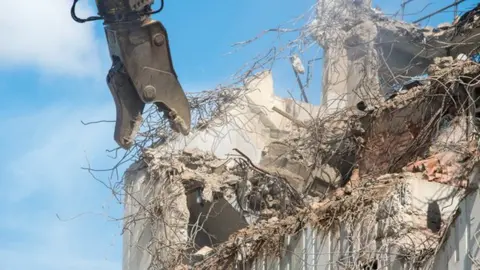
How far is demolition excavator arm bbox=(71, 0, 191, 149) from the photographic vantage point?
10.8 meters

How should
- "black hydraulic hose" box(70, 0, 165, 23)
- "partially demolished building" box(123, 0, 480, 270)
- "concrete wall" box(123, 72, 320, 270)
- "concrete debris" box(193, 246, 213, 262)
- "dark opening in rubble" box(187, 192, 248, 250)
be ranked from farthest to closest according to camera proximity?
"dark opening in rubble" box(187, 192, 248, 250) → "concrete wall" box(123, 72, 320, 270) → "concrete debris" box(193, 246, 213, 262) → "partially demolished building" box(123, 0, 480, 270) → "black hydraulic hose" box(70, 0, 165, 23)

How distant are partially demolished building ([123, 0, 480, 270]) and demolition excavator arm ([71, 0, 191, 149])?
81.2 inches

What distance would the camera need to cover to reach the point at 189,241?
16.7m

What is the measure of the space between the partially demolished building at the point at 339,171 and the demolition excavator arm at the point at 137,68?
6.76ft

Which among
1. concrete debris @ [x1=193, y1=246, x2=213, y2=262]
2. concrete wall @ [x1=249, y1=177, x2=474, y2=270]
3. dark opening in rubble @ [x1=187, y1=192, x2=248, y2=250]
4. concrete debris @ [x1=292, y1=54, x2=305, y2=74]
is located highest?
concrete debris @ [x1=292, y1=54, x2=305, y2=74]

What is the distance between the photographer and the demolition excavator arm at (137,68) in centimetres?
1078

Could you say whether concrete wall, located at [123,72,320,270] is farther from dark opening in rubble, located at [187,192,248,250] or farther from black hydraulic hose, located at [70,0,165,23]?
black hydraulic hose, located at [70,0,165,23]

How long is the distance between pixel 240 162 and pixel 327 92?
2.55 metres

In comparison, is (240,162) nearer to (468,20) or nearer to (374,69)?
(374,69)

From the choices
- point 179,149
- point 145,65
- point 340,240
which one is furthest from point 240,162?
point 145,65

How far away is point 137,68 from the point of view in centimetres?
1113

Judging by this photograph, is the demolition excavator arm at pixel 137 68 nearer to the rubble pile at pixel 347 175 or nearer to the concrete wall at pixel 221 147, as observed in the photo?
the rubble pile at pixel 347 175

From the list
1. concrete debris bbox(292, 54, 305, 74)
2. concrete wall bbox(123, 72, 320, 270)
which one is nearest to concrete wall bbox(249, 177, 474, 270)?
concrete wall bbox(123, 72, 320, 270)

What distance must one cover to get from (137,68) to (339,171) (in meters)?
5.91
